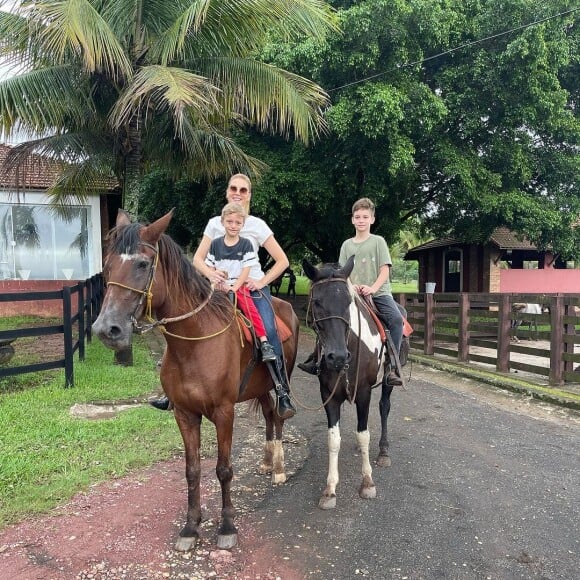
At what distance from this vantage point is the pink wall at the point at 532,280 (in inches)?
802

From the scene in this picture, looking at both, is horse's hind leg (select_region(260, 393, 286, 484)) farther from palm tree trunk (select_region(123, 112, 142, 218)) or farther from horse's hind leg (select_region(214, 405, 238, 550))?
palm tree trunk (select_region(123, 112, 142, 218))

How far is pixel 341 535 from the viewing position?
344cm

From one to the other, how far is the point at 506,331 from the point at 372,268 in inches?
211

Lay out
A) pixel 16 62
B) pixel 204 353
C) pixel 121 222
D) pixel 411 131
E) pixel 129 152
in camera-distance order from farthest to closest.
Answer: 1. pixel 411 131
2. pixel 129 152
3. pixel 16 62
4. pixel 204 353
5. pixel 121 222

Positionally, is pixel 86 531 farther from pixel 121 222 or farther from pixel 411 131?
pixel 411 131

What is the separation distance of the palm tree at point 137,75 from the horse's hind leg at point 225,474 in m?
4.85

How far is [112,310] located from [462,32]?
13567mm

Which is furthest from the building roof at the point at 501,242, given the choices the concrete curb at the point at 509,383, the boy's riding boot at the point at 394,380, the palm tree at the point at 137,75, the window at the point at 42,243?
the boy's riding boot at the point at 394,380

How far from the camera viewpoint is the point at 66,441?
5.05 metres

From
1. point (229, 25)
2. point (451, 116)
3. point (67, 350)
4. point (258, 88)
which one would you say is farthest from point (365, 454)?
point (451, 116)

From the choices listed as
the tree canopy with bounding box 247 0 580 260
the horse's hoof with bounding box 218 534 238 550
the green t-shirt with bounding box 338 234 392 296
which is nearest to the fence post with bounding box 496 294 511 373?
the tree canopy with bounding box 247 0 580 260

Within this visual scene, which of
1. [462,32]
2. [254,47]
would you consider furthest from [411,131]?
[254,47]

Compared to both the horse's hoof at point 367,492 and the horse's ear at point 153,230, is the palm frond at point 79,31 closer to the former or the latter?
the horse's ear at point 153,230

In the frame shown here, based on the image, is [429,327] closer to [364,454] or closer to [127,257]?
[364,454]
